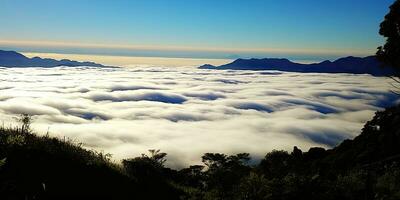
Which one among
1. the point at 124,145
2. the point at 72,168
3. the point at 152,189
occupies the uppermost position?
the point at 72,168

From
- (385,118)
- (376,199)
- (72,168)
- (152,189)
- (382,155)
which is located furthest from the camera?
(385,118)

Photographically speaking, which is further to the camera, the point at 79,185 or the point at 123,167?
the point at 123,167

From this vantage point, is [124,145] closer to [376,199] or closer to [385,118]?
[385,118]

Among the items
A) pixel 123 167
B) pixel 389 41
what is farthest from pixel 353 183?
pixel 389 41

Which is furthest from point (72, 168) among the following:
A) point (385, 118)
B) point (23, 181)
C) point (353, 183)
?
point (385, 118)

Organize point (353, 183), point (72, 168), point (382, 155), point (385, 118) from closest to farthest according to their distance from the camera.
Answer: point (353, 183), point (72, 168), point (382, 155), point (385, 118)

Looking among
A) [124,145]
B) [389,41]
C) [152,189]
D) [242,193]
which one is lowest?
[124,145]

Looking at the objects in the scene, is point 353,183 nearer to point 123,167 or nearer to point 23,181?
point 23,181

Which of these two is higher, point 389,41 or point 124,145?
point 389,41

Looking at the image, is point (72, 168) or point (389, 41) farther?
point (389, 41)
